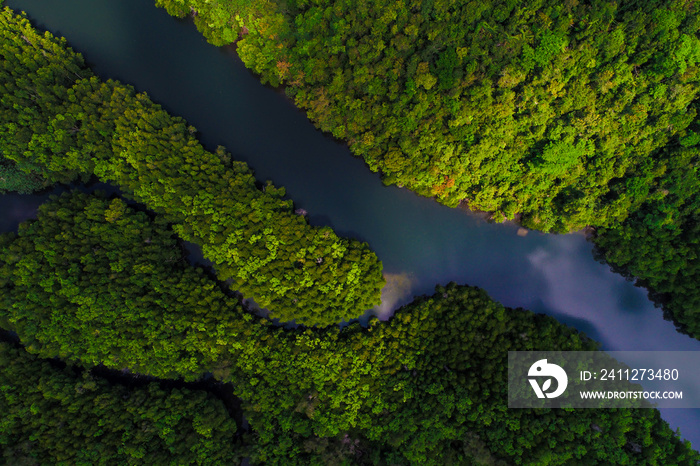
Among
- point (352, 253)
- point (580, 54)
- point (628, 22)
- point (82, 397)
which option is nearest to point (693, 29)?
point (628, 22)

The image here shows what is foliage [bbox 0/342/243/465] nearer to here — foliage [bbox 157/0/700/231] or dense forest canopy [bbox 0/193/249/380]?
dense forest canopy [bbox 0/193/249/380]

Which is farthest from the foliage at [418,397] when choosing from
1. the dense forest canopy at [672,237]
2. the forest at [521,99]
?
the forest at [521,99]

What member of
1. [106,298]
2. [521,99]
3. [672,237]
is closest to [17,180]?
[106,298]

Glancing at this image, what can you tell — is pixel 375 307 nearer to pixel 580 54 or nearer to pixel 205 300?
pixel 205 300

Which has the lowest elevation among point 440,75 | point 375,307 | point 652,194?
point 375,307

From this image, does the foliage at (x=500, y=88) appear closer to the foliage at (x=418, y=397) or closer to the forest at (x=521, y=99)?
the forest at (x=521, y=99)

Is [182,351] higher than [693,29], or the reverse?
[693,29]

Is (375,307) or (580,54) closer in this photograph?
(580,54)
